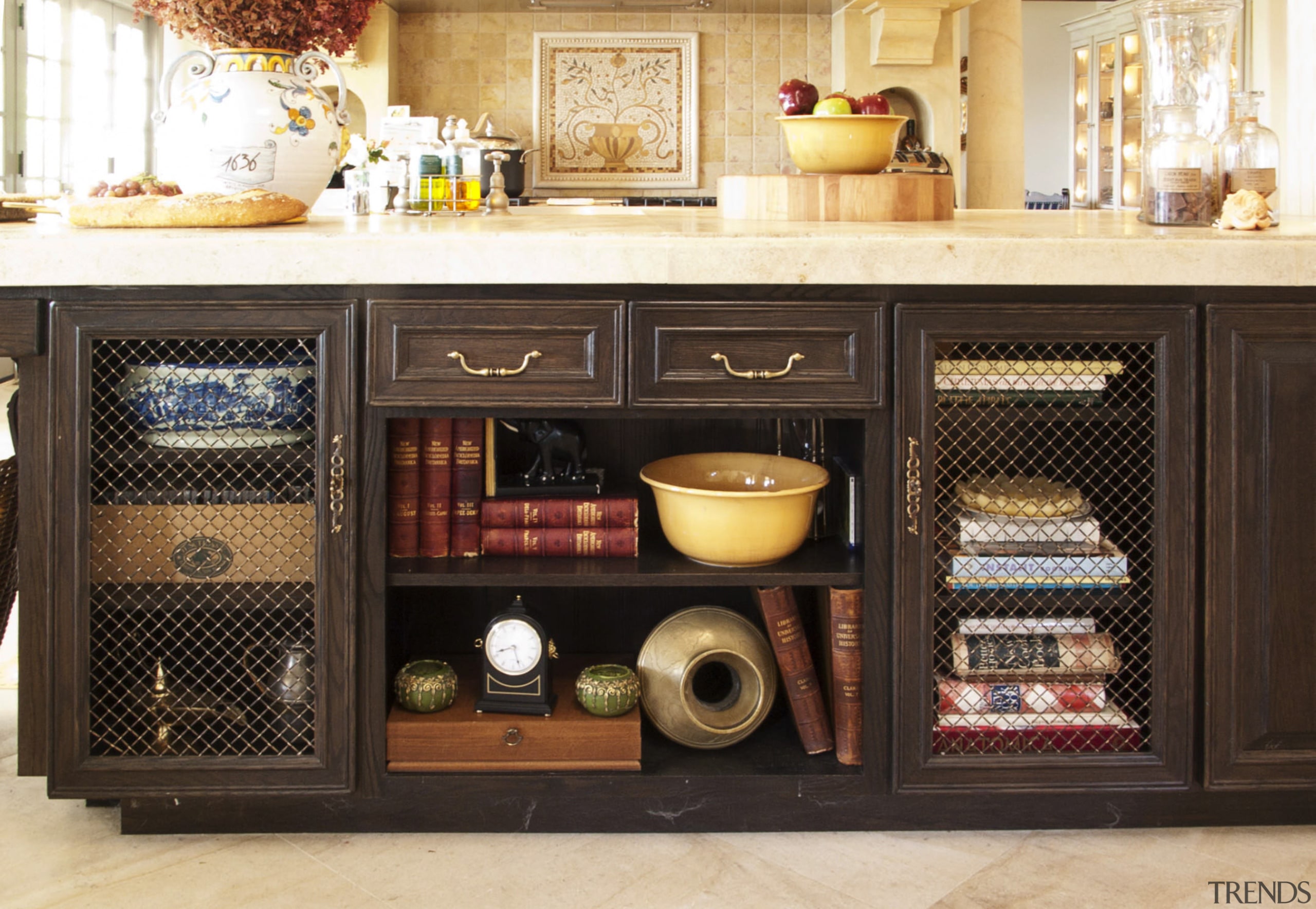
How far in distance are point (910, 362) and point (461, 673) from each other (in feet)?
3.11

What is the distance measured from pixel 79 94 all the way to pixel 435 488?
22.7 ft

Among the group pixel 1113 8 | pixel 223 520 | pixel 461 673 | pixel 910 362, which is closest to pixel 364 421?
pixel 223 520

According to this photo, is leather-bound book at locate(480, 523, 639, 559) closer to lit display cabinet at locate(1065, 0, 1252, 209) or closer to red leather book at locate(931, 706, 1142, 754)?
red leather book at locate(931, 706, 1142, 754)

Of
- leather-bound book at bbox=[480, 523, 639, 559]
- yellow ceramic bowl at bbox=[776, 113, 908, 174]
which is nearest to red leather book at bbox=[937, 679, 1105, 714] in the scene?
leather-bound book at bbox=[480, 523, 639, 559]

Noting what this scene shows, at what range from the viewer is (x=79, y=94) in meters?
7.64

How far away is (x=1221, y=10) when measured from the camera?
86.7 inches

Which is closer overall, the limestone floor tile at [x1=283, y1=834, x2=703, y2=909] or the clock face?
the limestone floor tile at [x1=283, y1=834, x2=703, y2=909]

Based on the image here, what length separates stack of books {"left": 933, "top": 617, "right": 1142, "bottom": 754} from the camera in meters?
1.90

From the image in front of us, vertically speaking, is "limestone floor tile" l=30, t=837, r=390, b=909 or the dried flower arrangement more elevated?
the dried flower arrangement

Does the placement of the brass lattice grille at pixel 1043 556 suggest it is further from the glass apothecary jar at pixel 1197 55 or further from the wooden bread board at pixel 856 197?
the glass apothecary jar at pixel 1197 55

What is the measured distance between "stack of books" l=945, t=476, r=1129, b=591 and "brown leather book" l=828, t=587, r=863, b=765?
6.1 inches

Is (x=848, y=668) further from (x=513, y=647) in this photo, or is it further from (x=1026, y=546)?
(x=513, y=647)

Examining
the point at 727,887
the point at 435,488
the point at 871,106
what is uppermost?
the point at 871,106

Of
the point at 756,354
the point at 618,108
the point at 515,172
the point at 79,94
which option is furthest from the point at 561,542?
the point at 79,94
